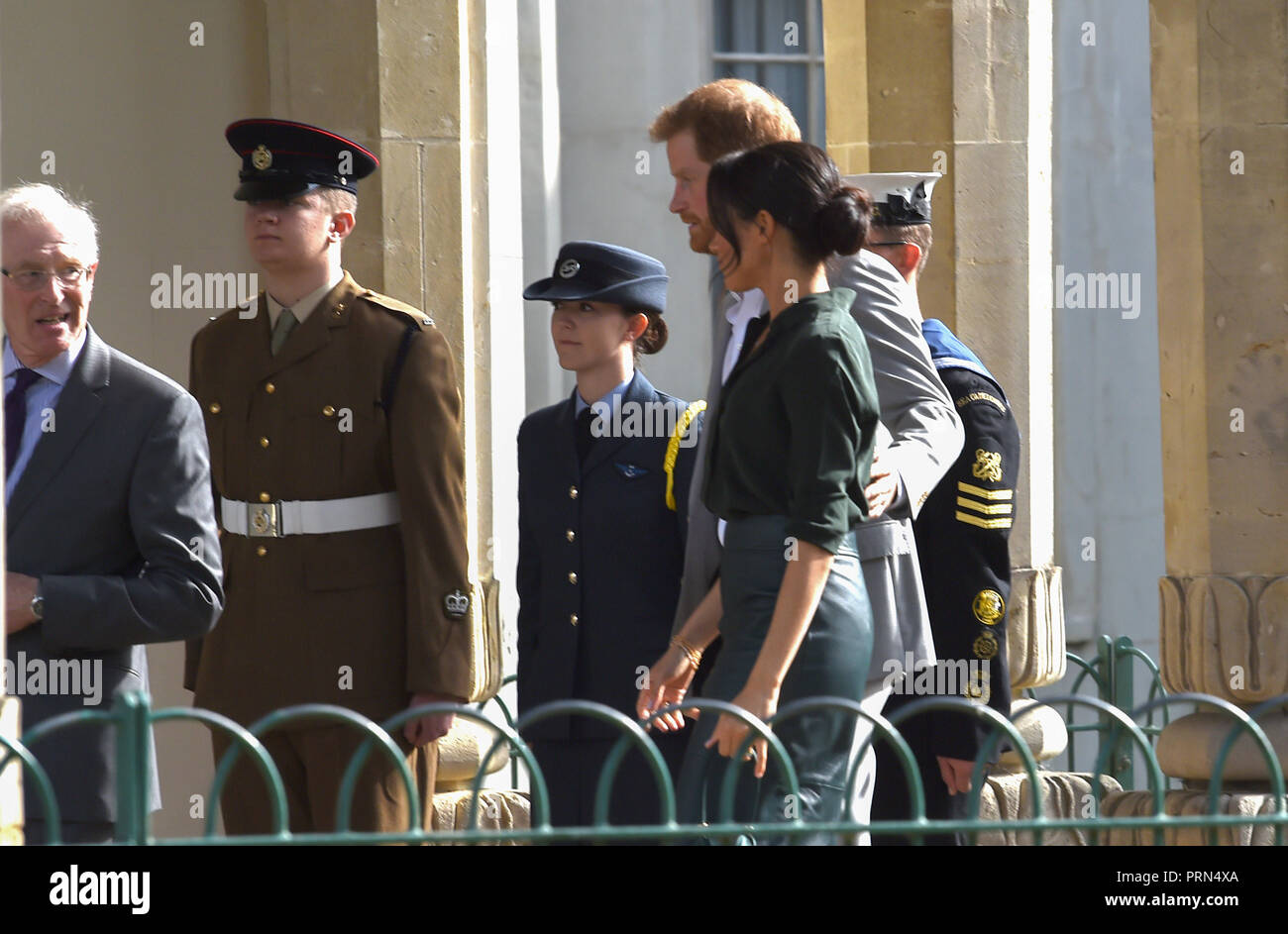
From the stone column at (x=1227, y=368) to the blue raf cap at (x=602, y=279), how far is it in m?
2.11

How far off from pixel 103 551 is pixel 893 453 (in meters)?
1.48

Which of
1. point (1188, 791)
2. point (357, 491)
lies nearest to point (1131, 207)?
point (1188, 791)

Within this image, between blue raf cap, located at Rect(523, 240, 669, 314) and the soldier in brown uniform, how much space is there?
365 mm

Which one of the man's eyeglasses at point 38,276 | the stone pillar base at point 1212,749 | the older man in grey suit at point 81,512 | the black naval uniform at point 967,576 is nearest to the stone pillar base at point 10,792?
the older man in grey suit at point 81,512

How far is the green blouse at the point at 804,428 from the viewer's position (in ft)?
11.2

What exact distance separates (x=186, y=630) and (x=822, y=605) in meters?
1.19

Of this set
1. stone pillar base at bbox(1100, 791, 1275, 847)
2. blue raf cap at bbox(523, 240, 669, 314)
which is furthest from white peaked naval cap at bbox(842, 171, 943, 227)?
stone pillar base at bbox(1100, 791, 1275, 847)

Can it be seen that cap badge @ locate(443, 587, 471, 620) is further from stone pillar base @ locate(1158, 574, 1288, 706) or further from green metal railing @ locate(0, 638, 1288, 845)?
stone pillar base @ locate(1158, 574, 1288, 706)

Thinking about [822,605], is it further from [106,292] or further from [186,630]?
[106,292]

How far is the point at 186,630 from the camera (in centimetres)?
379

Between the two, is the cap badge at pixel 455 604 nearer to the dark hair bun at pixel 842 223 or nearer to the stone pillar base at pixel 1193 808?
the dark hair bun at pixel 842 223

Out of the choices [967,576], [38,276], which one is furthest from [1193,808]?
[38,276]

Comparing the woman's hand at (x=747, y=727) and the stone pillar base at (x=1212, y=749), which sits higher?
the woman's hand at (x=747, y=727)

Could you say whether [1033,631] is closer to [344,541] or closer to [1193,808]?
[1193,808]
